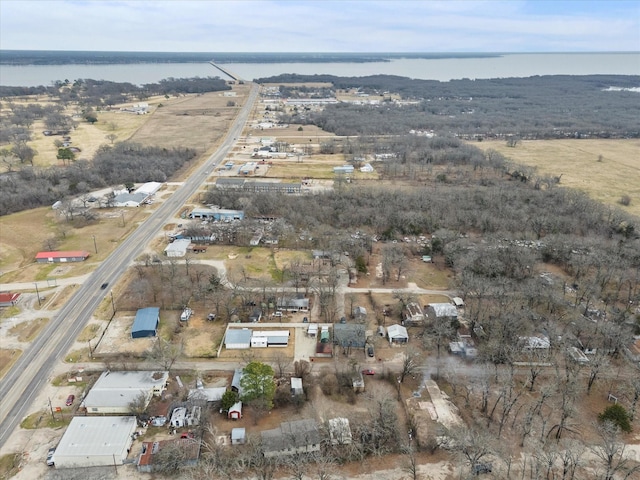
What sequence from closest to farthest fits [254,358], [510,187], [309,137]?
[254,358]
[510,187]
[309,137]

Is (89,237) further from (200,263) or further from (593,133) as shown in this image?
(593,133)

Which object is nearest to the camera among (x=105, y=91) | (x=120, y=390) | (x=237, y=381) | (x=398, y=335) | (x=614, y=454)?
(x=614, y=454)

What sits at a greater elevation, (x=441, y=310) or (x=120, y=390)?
(x=441, y=310)

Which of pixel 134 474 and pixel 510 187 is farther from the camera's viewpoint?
pixel 510 187

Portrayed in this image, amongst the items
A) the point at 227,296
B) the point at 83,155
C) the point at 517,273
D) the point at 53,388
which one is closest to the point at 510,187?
the point at 517,273

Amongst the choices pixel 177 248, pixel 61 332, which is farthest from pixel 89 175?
pixel 61 332

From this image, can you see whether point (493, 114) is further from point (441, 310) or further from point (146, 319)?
point (146, 319)

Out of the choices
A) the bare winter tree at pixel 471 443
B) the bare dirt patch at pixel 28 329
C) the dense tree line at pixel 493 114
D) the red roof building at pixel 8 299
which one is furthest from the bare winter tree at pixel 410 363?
the dense tree line at pixel 493 114
